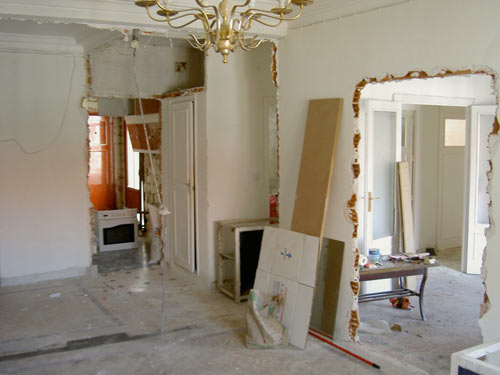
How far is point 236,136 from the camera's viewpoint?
19.3ft

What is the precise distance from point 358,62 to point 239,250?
2.42 m

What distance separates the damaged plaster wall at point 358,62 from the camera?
3293 millimetres

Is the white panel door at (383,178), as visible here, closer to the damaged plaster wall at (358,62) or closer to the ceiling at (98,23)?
the damaged plaster wall at (358,62)

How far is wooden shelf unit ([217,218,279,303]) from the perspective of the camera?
5.46 m

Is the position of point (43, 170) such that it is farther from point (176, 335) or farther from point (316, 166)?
point (316, 166)

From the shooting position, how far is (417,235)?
7590 mm

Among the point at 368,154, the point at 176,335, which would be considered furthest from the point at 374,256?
the point at 176,335

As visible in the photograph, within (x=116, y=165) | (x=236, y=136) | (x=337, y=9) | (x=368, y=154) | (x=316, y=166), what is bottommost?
(x=116, y=165)

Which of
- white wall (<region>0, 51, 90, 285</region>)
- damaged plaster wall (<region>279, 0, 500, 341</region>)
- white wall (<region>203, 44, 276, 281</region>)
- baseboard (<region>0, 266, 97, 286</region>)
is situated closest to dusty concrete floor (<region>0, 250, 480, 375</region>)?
baseboard (<region>0, 266, 97, 286</region>)

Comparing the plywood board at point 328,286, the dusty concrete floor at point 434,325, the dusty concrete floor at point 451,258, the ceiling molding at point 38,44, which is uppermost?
the ceiling molding at point 38,44

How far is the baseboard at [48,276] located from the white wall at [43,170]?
0.5 inches

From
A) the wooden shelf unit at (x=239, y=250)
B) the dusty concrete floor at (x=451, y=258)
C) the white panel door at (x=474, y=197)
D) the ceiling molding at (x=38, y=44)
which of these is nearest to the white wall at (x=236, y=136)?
the wooden shelf unit at (x=239, y=250)

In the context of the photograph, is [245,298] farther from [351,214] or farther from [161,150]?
[161,150]

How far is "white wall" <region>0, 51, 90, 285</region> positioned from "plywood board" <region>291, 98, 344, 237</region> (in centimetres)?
328
